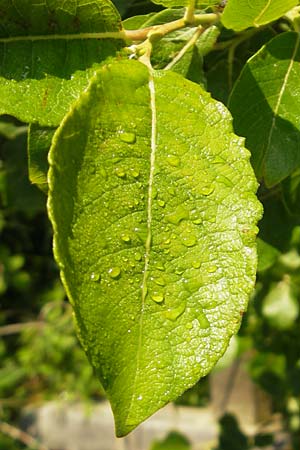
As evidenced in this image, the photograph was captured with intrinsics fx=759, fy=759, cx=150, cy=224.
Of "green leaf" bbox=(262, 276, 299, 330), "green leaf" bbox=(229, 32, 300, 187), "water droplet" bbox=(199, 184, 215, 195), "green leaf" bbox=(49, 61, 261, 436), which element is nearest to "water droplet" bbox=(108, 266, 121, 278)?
"green leaf" bbox=(49, 61, 261, 436)

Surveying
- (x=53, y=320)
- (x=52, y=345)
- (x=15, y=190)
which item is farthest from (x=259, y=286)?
(x=52, y=345)

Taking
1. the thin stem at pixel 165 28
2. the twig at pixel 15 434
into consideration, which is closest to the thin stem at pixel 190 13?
the thin stem at pixel 165 28

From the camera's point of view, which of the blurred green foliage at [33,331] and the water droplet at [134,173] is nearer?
the water droplet at [134,173]

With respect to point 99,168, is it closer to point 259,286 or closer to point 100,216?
point 100,216

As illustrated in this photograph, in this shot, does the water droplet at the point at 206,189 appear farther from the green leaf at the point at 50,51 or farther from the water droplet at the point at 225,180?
the green leaf at the point at 50,51

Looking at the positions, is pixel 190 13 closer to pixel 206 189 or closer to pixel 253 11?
pixel 253 11
